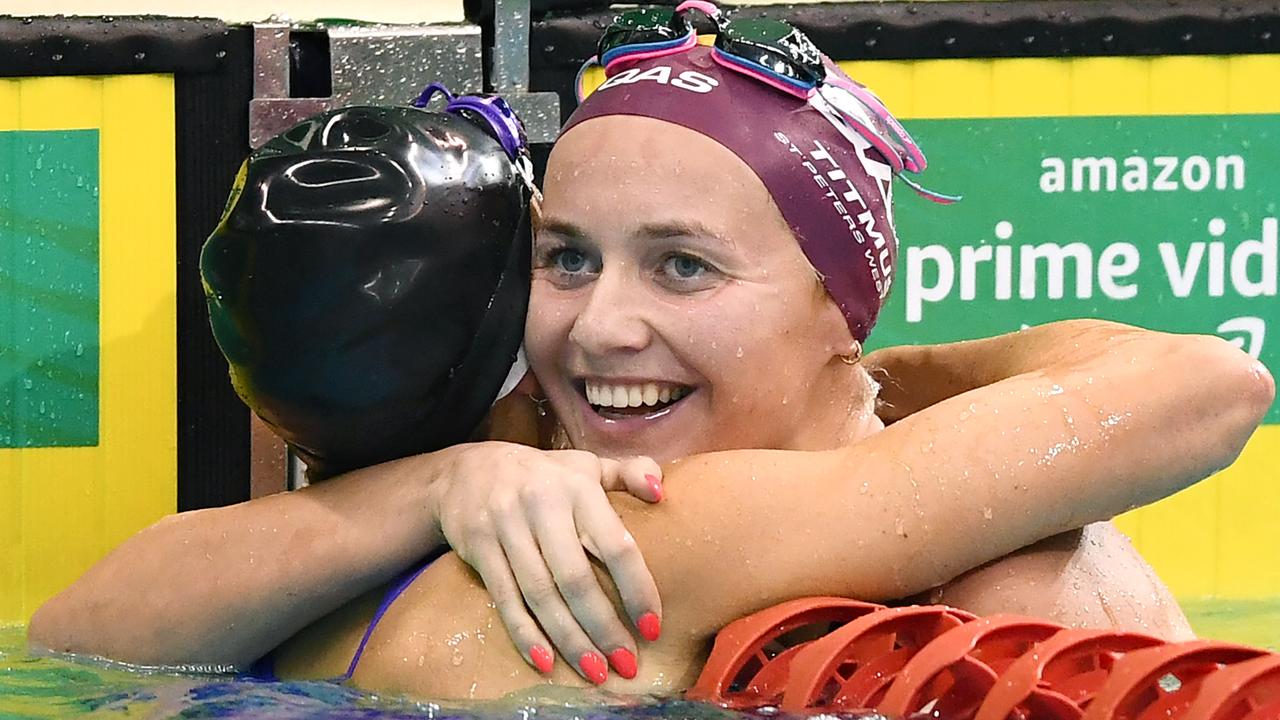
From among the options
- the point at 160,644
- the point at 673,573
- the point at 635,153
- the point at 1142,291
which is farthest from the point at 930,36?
the point at 160,644

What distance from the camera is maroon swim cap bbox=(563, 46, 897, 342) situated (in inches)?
91.1

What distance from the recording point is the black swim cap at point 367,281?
2.09 meters

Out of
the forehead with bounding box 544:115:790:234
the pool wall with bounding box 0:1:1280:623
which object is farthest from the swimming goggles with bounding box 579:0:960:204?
the pool wall with bounding box 0:1:1280:623

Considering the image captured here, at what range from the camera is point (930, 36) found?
3.33 meters

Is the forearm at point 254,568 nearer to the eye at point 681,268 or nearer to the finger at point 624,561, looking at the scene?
the finger at point 624,561

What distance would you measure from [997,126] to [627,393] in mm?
1402

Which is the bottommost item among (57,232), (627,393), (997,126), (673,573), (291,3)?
(673,573)

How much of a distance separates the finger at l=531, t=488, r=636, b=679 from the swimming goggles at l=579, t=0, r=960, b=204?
0.73 metres

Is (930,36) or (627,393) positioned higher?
(930,36)

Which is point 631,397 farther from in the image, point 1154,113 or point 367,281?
point 1154,113

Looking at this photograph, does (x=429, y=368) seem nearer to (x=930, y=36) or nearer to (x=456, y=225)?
(x=456, y=225)

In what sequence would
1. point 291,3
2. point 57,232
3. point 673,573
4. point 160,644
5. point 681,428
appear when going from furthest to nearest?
point 291,3, point 57,232, point 681,428, point 160,644, point 673,573

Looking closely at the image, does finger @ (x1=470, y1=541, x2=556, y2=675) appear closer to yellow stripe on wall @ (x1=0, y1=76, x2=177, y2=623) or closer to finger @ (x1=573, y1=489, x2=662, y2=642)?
finger @ (x1=573, y1=489, x2=662, y2=642)

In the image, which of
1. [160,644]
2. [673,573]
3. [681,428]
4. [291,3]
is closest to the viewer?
[673,573]
